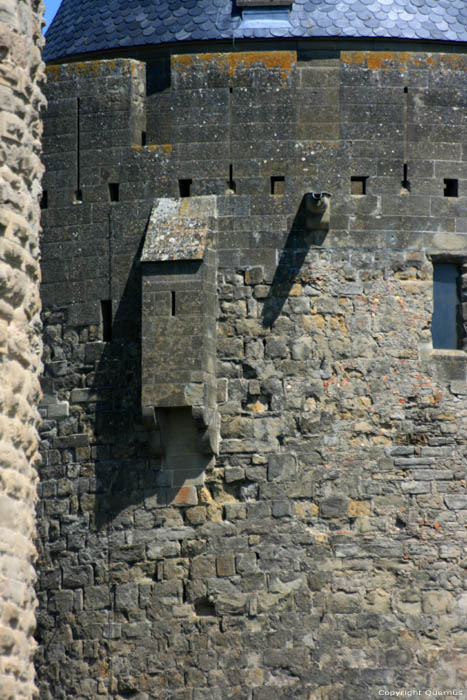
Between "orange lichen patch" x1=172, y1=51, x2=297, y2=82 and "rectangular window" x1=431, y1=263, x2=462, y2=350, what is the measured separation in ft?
8.07

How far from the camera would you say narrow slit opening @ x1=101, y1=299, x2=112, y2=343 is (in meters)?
19.9

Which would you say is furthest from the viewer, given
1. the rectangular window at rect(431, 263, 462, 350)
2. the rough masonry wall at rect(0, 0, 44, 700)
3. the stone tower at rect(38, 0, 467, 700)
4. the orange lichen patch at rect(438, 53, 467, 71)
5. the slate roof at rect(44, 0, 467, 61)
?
the slate roof at rect(44, 0, 467, 61)

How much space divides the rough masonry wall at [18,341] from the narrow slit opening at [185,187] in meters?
8.47

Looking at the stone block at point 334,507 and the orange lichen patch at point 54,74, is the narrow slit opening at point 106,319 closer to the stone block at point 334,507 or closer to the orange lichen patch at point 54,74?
the orange lichen patch at point 54,74

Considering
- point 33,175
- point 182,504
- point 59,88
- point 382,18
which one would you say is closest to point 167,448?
point 182,504

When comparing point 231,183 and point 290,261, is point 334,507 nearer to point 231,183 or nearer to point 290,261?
point 290,261

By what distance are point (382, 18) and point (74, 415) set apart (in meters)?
5.40

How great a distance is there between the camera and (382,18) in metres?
21.4

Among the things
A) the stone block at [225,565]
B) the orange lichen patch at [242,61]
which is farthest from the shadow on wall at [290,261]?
the stone block at [225,565]

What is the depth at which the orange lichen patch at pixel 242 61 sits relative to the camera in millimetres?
19906

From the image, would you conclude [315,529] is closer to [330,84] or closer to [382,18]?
[330,84]

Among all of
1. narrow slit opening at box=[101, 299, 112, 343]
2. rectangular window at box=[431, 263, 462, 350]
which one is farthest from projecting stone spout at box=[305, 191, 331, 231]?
narrow slit opening at box=[101, 299, 112, 343]

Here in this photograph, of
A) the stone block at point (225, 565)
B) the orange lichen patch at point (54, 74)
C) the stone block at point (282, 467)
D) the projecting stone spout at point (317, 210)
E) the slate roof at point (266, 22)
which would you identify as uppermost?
the slate roof at point (266, 22)

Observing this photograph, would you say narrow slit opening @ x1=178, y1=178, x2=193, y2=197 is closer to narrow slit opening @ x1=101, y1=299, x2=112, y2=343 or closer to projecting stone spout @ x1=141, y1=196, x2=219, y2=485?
projecting stone spout @ x1=141, y1=196, x2=219, y2=485
